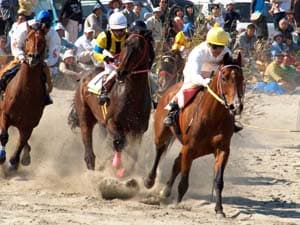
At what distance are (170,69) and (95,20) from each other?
354 centimetres

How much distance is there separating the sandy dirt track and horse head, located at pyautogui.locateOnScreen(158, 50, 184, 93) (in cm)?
175

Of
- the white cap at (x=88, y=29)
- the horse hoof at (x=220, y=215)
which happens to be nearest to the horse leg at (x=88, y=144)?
the horse hoof at (x=220, y=215)

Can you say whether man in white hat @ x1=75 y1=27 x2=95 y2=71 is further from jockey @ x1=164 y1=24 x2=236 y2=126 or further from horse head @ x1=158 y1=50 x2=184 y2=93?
jockey @ x1=164 y1=24 x2=236 y2=126

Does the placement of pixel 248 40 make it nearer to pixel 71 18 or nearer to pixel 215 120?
pixel 71 18

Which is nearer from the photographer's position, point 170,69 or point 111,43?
point 111,43

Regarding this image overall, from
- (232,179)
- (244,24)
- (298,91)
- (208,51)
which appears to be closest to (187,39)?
(298,91)

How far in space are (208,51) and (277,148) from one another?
203 inches

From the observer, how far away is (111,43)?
13.5 metres

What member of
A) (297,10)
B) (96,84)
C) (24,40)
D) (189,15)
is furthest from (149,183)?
(297,10)

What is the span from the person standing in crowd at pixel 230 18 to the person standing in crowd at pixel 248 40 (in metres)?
0.51

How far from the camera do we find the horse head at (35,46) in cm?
1277

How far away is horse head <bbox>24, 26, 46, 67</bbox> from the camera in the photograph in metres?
12.8

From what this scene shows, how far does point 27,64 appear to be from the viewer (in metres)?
13.1

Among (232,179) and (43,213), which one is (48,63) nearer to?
(232,179)
